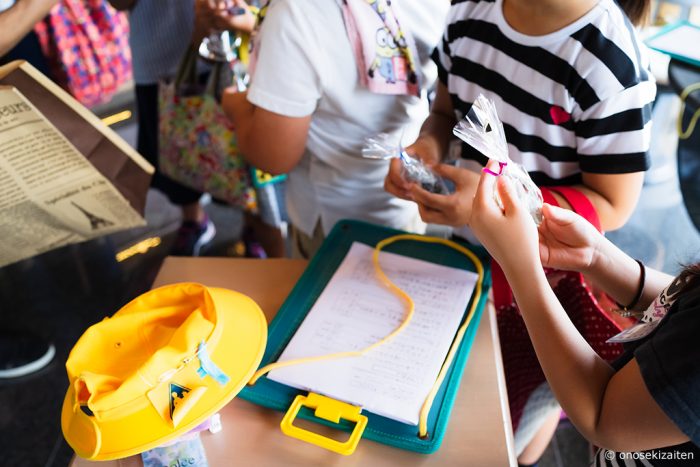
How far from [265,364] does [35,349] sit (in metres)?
1.25

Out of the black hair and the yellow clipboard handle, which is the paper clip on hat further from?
the black hair

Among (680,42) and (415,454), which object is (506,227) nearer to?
(415,454)

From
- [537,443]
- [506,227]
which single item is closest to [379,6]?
[506,227]

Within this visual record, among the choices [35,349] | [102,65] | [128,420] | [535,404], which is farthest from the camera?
[102,65]

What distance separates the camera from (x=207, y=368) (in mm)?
764

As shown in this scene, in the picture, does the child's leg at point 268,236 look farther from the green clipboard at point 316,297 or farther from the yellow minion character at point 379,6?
the yellow minion character at point 379,6

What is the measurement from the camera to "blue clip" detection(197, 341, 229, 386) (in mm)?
759

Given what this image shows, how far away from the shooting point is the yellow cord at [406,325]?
83cm

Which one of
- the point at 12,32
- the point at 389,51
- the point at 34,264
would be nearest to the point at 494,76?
the point at 389,51

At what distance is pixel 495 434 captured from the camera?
2.70 feet

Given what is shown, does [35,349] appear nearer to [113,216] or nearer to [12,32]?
[113,216]

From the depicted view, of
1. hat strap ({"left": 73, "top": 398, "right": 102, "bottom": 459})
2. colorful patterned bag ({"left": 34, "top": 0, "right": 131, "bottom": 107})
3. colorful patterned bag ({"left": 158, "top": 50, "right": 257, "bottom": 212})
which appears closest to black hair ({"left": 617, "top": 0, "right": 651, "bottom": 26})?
colorful patterned bag ({"left": 158, "top": 50, "right": 257, "bottom": 212})

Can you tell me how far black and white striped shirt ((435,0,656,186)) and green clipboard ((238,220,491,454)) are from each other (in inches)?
8.5

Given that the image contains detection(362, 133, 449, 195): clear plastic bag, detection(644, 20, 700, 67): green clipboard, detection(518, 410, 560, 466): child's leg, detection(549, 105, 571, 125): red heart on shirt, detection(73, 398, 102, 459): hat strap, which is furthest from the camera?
detection(644, 20, 700, 67): green clipboard
